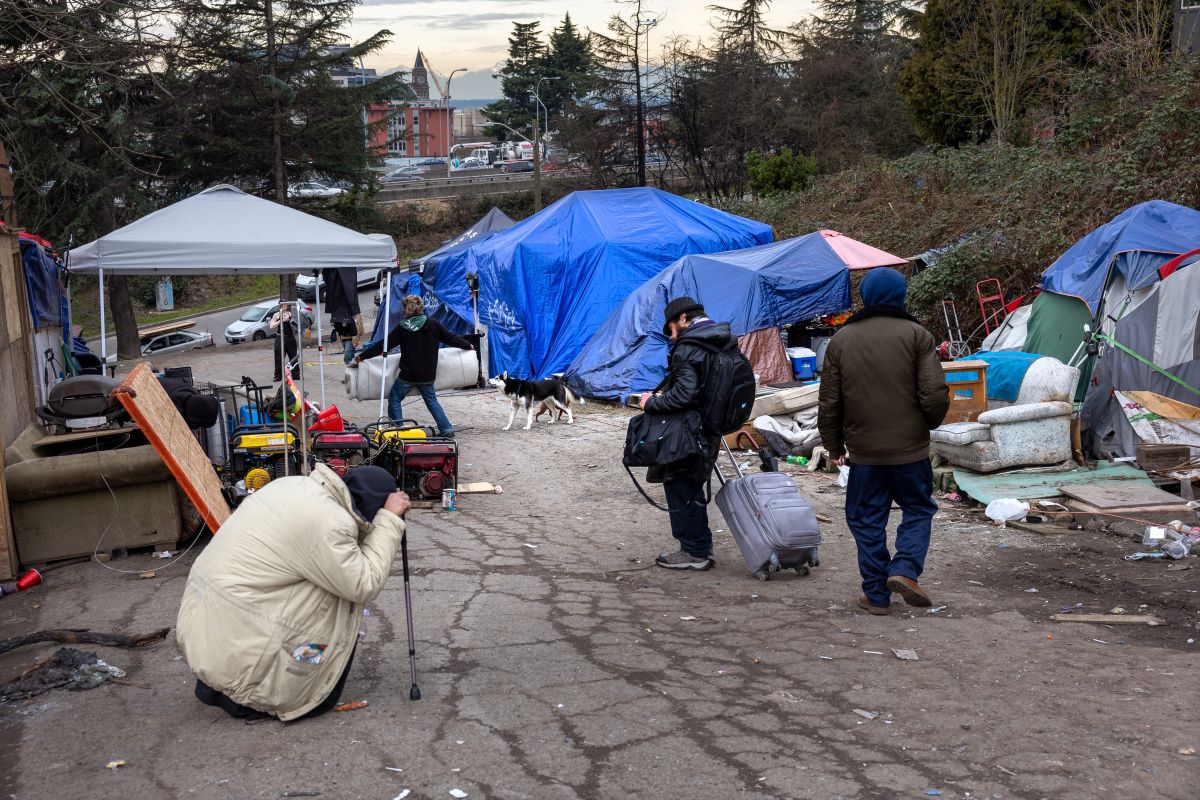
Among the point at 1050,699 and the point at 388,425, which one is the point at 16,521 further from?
the point at 1050,699

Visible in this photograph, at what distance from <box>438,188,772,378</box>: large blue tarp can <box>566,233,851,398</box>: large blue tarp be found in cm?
195

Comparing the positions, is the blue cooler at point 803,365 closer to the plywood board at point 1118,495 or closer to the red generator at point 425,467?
the plywood board at point 1118,495

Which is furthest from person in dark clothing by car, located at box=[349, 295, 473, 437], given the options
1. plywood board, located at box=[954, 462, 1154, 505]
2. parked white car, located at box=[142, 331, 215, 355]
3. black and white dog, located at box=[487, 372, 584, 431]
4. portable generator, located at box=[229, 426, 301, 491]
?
parked white car, located at box=[142, 331, 215, 355]

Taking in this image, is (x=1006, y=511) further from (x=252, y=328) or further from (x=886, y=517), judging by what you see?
(x=252, y=328)

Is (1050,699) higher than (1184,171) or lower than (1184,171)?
lower

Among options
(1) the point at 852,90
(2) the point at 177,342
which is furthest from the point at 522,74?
(2) the point at 177,342

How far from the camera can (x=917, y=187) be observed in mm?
24344

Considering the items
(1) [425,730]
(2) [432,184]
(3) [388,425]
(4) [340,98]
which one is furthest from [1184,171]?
(2) [432,184]

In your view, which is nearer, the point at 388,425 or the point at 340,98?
the point at 388,425

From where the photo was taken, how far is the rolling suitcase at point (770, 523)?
20.7ft

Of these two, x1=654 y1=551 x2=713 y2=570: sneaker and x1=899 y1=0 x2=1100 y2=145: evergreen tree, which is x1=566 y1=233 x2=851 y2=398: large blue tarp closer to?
x1=654 y1=551 x2=713 y2=570: sneaker

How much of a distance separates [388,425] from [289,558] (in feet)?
19.0

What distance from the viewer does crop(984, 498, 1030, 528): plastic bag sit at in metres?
7.90

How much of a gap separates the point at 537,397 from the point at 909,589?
8.05 metres
